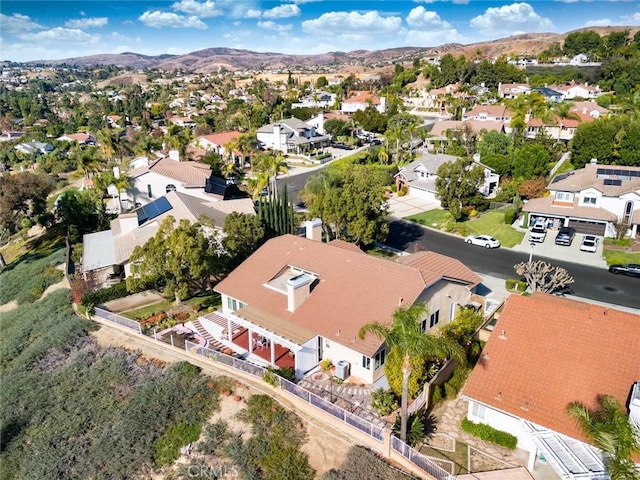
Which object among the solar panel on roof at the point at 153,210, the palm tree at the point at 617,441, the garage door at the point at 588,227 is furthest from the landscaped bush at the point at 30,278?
the garage door at the point at 588,227

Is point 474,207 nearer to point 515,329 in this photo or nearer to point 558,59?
point 515,329

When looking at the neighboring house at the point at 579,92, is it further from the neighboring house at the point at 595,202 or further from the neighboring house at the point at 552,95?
the neighboring house at the point at 595,202

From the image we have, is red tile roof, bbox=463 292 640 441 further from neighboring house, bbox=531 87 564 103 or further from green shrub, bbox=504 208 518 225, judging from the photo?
neighboring house, bbox=531 87 564 103

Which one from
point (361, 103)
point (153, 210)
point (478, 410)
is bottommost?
point (478, 410)

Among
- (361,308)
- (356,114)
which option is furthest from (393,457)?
(356,114)

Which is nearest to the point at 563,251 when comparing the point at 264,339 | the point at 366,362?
the point at 366,362

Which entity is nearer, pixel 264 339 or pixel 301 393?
pixel 301 393

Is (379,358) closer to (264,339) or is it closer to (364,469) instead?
(364,469)
